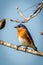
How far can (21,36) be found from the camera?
113 centimetres

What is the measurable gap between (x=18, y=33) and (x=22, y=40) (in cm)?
10

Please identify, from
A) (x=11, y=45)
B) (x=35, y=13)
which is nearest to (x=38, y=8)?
(x=35, y=13)

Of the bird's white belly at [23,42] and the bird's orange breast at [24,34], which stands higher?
the bird's orange breast at [24,34]

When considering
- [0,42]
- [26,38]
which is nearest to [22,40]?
[26,38]

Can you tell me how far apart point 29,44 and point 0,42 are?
1.52 feet

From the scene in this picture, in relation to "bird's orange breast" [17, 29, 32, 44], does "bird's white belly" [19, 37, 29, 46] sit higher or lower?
lower

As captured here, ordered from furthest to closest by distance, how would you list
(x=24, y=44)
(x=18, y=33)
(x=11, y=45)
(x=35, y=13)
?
(x=18, y=33)
(x=24, y=44)
(x=11, y=45)
(x=35, y=13)

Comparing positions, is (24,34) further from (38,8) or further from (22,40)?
(38,8)

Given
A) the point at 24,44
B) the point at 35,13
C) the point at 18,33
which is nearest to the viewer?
the point at 35,13

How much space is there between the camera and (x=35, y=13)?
0.46m

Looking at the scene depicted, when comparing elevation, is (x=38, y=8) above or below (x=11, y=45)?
above

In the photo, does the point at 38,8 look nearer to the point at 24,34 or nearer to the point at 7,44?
the point at 7,44

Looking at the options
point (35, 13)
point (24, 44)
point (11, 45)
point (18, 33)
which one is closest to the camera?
point (35, 13)

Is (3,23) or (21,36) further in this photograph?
(21,36)
